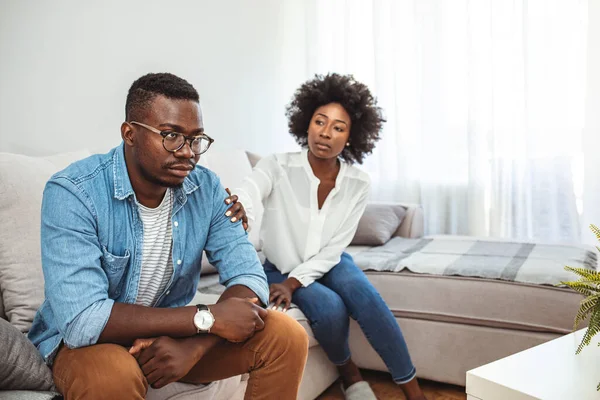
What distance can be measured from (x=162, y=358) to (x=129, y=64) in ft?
5.47

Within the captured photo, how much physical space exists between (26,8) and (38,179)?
2.71 ft

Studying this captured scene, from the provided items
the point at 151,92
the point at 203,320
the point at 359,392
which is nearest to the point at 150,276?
the point at 203,320

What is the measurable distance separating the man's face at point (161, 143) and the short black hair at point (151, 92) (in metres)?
0.01

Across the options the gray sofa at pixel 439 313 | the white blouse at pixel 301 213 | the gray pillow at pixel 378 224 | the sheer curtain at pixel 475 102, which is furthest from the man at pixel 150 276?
the sheer curtain at pixel 475 102

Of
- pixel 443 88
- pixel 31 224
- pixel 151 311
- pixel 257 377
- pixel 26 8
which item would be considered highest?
pixel 26 8

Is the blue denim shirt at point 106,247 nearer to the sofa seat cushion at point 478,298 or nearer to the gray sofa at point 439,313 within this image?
the gray sofa at point 439,313

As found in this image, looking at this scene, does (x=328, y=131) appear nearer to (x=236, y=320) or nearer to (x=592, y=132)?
(x=236, y=320)

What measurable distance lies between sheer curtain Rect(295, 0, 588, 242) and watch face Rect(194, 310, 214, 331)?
7.28ft

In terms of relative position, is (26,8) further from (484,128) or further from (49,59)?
(484,128)

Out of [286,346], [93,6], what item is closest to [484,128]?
[93,6]

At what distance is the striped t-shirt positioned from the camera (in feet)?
4.24

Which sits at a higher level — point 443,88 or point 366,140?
point 443,88

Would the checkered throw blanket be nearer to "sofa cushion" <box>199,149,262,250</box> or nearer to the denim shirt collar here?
"sofa cushion" <box>199,149,262,250</box>

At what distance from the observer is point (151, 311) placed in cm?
116
